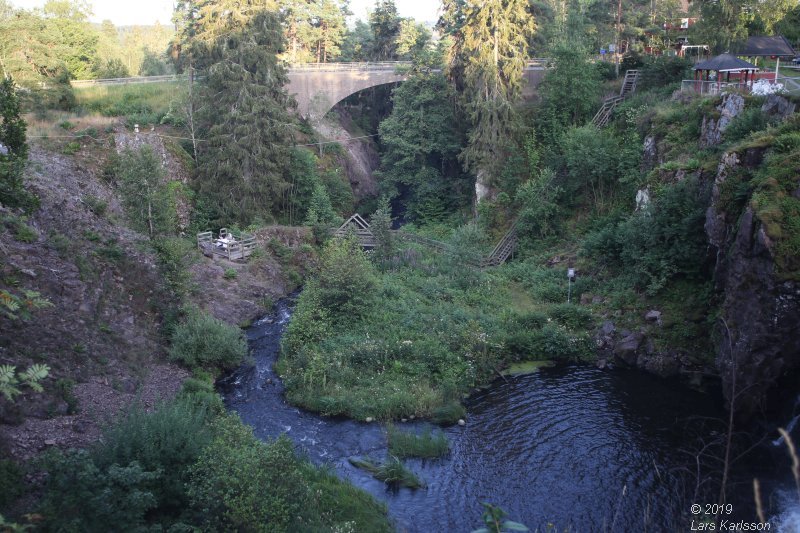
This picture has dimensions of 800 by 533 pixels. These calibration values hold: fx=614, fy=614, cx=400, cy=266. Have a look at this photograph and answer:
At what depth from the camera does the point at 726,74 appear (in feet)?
100.0

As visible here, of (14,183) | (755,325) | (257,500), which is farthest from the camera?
(755,325)

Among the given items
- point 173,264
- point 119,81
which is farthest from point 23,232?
point 119,81

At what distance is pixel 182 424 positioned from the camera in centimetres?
1311

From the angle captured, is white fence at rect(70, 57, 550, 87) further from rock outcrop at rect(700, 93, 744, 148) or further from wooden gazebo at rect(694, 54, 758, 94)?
rock outcrop at rect(700, 93, 744, 148)

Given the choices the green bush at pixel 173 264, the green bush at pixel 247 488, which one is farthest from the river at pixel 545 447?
the green bush at pixel 173 264

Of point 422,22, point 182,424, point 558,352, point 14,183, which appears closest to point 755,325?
point 558,352

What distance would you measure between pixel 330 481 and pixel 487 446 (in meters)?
4.65

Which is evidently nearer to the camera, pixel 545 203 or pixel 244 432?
pixel 244 432

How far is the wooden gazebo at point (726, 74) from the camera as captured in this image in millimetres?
27625

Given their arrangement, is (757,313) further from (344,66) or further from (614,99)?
(344,66)

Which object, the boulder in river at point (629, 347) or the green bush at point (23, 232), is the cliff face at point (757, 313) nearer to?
the boulder in river at point (629, 347)

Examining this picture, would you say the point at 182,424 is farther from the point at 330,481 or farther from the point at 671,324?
the point at 671,324

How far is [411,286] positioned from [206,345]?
10.6 m

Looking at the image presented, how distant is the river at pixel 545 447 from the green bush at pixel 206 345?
0.72 metres
